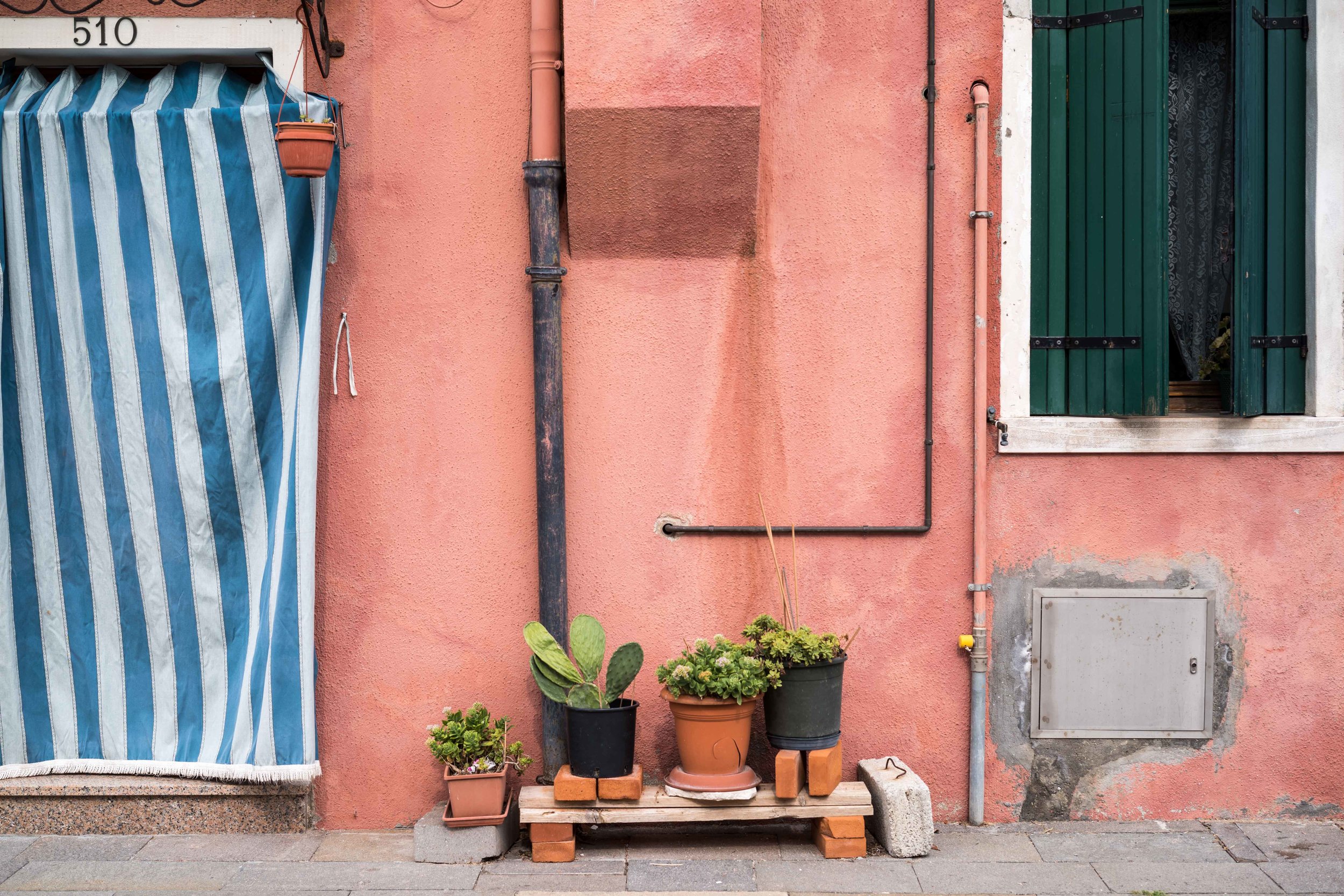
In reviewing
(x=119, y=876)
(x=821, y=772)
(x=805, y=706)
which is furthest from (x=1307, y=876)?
(x=119, y=876)

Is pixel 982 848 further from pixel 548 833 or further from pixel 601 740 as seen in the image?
pixel 548 833

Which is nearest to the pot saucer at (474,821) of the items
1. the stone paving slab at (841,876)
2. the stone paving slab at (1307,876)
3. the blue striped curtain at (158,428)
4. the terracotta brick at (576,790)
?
the terracotta brick at (576,790)

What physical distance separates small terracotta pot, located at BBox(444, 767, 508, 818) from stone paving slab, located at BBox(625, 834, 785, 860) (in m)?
0.58

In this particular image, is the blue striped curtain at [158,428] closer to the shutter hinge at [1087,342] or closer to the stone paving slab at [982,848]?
the stone paving slab at [982,848]

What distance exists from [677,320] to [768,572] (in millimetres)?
1151

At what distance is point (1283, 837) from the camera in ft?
16.0

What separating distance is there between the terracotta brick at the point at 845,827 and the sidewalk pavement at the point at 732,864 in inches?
4.0

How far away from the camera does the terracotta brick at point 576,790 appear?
182 inches

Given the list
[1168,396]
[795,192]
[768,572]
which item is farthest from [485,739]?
[1168,396]

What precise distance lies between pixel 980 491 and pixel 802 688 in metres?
1.15

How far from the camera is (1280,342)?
5.05 meters

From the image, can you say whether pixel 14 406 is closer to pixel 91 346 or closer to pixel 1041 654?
pixel 91 346

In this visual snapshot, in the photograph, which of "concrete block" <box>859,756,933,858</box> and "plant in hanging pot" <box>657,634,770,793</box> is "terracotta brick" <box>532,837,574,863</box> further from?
"concrete block" <box>859,756,933,858</box>

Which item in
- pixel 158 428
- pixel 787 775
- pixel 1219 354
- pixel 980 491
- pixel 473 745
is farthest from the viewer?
pixel 1219 354
